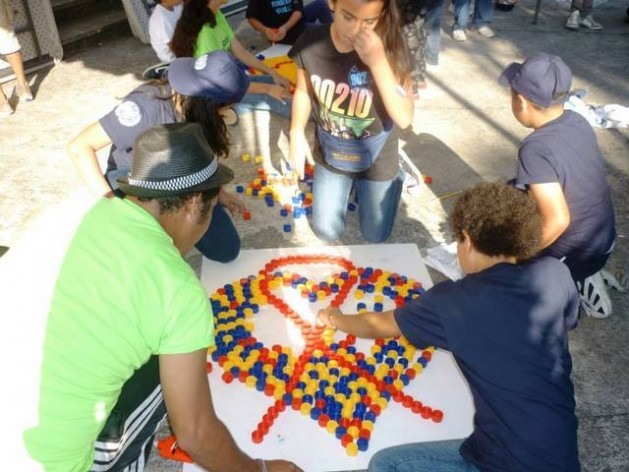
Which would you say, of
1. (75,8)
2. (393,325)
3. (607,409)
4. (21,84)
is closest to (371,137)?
(393,325)

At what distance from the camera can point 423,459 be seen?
89.6 inches

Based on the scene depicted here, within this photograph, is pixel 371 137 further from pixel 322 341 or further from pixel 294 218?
pixel 322 341

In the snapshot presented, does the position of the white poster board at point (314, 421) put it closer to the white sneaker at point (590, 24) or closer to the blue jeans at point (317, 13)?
the blue jeans at point (317, 13)

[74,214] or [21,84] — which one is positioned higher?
[74,214]

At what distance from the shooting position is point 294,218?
4.41 m

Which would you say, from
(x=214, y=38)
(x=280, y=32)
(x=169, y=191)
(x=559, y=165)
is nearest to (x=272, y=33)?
(x=280, y=32)

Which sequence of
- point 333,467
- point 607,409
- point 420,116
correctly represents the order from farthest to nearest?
point 420,116 → point 607,409 → point 333,467

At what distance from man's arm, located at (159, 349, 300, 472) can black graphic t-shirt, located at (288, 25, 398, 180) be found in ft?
7.67

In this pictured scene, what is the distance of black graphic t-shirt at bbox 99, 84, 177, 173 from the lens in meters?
3.09

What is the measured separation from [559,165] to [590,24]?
653 centimetres

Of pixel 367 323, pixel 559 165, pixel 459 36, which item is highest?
pixel 559 165

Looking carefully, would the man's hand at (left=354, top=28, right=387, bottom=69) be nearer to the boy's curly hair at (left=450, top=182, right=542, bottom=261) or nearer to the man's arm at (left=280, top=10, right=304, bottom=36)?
the boy's curly hair at (left=450, top=182, right=542, bottom=261)

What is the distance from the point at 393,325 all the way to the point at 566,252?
1414mm

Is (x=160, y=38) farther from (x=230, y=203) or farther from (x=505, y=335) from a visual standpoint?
(x=505, y=335)
